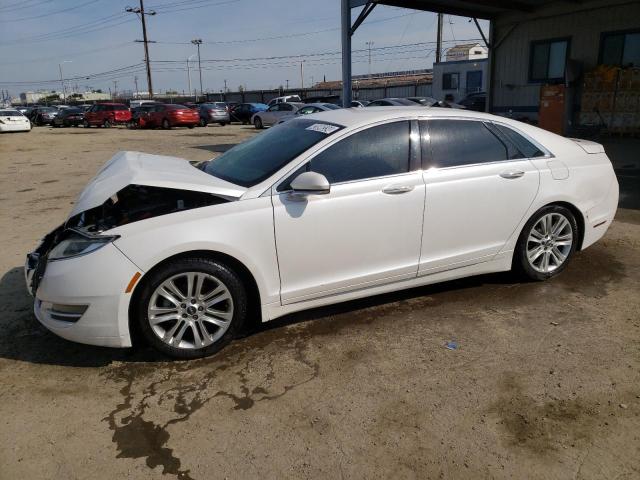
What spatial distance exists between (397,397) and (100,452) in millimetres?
1608

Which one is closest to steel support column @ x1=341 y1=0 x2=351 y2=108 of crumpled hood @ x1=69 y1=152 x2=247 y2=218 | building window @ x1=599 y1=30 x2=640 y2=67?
building window @ x1=599 y1=30 x2=640 y2=67

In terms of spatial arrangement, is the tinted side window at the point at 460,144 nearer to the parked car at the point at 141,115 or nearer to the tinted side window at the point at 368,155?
the tinted side window at the point at 368,155

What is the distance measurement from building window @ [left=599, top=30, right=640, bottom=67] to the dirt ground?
1339 centimetres

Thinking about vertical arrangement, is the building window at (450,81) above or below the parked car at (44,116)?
above

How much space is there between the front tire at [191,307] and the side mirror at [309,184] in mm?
694

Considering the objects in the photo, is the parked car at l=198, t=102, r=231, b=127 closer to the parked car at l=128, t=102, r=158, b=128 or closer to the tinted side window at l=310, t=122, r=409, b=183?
the parked car at l=128, t=102, r=158, b=128

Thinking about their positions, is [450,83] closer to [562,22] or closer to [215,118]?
[215,118]

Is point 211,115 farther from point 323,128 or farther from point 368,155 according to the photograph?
point 368,155

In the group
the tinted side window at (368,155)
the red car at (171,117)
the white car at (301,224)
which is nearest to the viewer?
the white car at (301,224)

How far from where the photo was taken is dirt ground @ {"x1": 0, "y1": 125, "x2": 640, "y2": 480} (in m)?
2.48

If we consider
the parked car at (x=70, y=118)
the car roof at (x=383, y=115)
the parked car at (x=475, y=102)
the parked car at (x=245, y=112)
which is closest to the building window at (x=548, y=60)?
the parked car at (x=475, y=102)

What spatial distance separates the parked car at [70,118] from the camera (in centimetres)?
3419

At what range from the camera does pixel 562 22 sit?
52.5 feet

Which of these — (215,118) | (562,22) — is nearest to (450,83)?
(215,118)
